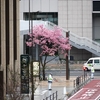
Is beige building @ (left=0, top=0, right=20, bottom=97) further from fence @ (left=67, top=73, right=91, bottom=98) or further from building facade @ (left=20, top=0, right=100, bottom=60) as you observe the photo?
building facade @ (left=20, top=0, right=100, bottom=60)

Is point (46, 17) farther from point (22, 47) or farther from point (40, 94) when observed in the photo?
point (40, 94)

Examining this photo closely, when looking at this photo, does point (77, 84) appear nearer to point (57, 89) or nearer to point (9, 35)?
point (57, 89)

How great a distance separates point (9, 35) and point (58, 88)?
7995 millimetres

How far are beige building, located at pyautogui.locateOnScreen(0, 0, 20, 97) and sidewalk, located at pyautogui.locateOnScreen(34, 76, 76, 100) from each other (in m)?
2.43

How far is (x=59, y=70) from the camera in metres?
55.2

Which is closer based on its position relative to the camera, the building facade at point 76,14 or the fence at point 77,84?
the fence at point 77,84

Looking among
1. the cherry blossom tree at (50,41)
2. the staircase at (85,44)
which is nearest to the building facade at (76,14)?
the staircase at (85,44)

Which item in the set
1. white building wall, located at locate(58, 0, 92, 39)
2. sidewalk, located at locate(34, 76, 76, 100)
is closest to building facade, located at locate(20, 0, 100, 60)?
white building wall, located at locate(58, 0, 92, 39)

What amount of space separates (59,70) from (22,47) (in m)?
11.3

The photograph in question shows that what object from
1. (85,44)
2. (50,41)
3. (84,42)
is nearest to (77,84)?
(50,41)

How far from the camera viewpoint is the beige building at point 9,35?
92.3 feet

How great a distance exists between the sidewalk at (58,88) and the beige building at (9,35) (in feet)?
7.97

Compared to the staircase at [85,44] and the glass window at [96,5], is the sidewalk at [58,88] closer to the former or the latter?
the staircase at [85,44]

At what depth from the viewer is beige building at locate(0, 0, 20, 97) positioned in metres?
28.1
